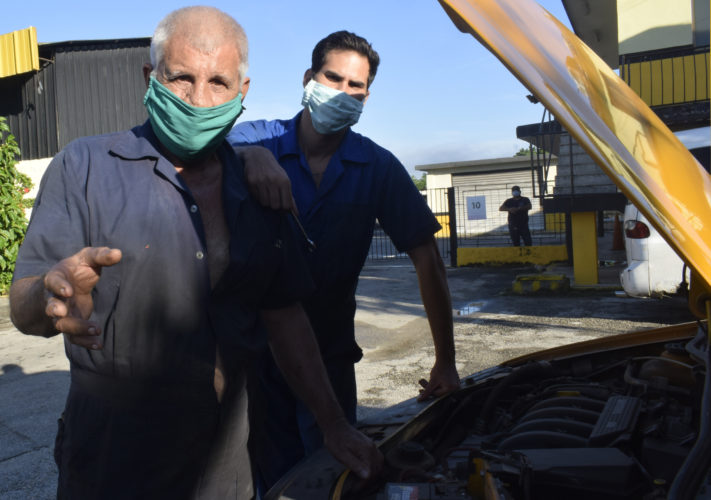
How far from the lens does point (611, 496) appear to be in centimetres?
133

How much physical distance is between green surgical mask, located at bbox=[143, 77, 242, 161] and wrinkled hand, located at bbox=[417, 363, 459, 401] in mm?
1240

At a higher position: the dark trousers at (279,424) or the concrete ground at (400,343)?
the dark trousers at (279,424)

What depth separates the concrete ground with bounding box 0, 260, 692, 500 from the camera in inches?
152

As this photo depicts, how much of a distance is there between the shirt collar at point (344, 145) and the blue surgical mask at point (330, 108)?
0.07 meters

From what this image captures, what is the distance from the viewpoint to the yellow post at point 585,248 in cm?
914

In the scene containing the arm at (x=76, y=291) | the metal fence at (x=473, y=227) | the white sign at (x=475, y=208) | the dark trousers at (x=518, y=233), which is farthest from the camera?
the white sign at (x=475, y=208)


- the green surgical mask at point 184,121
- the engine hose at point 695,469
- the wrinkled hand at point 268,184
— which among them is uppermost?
the green surgical mask at point 184,121

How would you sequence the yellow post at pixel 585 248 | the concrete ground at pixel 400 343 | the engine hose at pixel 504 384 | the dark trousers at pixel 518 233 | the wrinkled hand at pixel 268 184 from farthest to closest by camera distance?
the dark trousers at pixel 518 233
the yellow post at pixel 585 248
the concrete ground at pixel 400 343
the engine hose at pixel 504 384
the wrinkled hand at pixel 268 184

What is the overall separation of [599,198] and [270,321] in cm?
820

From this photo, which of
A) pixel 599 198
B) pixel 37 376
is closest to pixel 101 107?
pixel 37 376

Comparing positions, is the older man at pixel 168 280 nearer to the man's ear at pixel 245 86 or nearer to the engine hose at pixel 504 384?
the man's ear at pixel 245 86

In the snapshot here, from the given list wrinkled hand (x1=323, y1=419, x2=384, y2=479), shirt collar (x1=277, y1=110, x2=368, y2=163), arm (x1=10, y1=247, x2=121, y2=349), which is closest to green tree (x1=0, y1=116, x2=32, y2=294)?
shirt collar (x1=277, y1=110, x2=368, y2=163)

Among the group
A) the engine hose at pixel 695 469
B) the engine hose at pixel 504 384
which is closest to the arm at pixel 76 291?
the engine hose at pixel 695 469

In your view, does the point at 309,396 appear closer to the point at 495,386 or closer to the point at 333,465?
the point at 333,465
